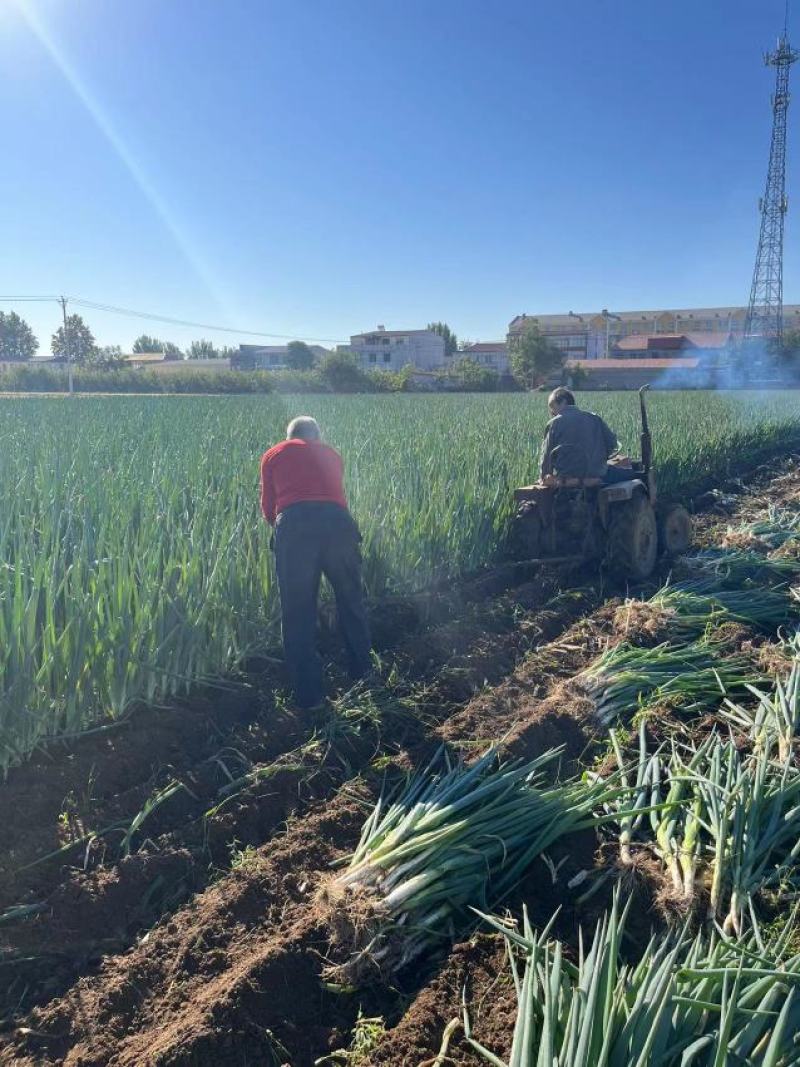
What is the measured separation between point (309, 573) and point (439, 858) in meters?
2.07

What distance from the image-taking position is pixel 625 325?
7875 centimetres

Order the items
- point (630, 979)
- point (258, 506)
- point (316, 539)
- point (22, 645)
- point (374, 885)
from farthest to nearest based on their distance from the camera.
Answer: point (258, 506) < point (316, 539) < point (22, 645) < point (374, 885) < point (630, 979)

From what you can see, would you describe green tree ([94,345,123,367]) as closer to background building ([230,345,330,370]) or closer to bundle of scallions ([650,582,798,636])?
background building ([230,345,330,370])

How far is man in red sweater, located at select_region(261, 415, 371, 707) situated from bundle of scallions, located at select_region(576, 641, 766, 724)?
4.47ft

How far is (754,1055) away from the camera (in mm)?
1628

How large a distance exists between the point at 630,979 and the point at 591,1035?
1.11 feet

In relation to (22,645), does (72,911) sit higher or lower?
lower

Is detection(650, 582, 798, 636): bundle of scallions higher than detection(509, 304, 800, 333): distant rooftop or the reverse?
the reverse

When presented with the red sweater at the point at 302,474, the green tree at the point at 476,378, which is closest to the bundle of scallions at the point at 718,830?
the red sweater at the point at 302,474

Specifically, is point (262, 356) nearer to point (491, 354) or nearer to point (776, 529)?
point (491, 354)

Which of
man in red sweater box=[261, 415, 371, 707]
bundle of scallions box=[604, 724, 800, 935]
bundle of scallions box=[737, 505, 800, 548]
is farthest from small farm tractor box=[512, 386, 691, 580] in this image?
bundle of scallions box=[604, 724, 800, 935]

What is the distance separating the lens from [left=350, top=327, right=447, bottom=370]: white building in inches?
3174

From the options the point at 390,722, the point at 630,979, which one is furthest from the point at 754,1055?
the point at 390,722

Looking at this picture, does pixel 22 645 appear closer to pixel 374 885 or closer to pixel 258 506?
pixel 374 885
